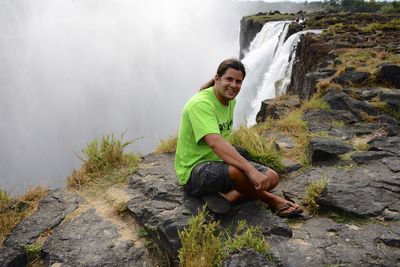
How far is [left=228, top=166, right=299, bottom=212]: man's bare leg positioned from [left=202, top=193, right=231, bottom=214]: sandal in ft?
0.63

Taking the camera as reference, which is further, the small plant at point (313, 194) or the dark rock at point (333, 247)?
the small plant at point (313, 194)

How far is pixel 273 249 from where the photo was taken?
3.67 m

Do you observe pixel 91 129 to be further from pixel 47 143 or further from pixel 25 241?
pixel 25 241

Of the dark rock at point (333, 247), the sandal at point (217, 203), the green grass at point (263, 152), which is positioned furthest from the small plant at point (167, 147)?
the dark rock at point (333, 247)

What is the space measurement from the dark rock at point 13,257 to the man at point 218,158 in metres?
1.96

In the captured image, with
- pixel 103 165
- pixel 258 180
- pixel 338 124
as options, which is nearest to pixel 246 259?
pixel 258 180

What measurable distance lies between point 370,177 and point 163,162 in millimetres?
3149

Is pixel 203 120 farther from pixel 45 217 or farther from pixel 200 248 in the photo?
pixel 45 217

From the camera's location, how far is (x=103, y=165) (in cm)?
648

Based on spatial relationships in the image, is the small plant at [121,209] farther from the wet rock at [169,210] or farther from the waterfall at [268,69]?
the waterfall at [268,69]

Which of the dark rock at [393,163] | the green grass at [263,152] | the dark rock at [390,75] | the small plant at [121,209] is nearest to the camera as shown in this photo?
the small plant at [121,209]

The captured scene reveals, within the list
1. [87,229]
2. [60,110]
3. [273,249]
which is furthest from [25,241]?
[60,110]

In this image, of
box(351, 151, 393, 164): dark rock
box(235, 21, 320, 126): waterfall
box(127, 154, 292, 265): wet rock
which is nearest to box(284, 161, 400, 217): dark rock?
box(351, 151, 393, 164): dark rock

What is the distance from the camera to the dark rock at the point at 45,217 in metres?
4.86
